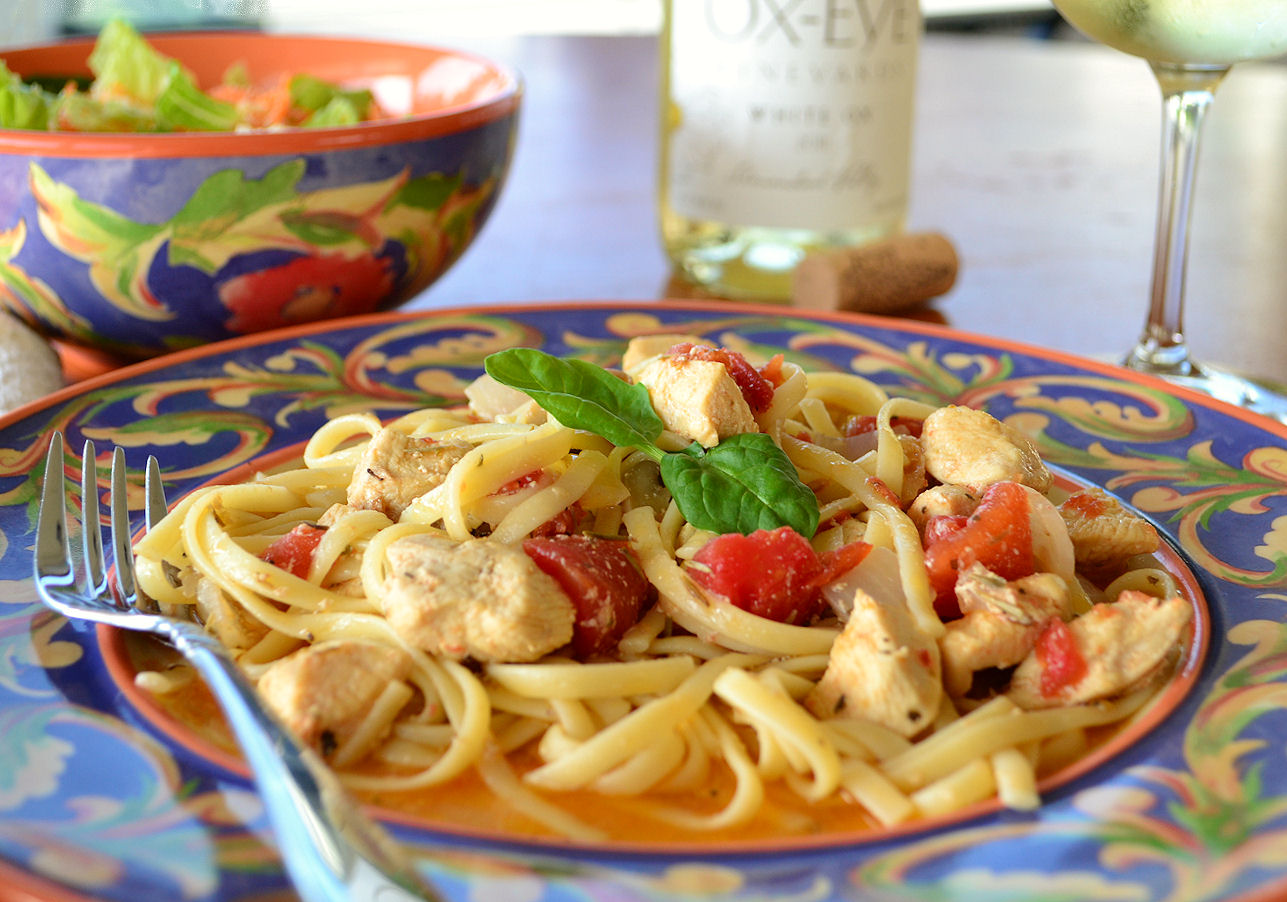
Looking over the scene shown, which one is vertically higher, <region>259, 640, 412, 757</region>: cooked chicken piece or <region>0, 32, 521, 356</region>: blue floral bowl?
<region>0, 32, 521, 356</region>: blue floral bowl

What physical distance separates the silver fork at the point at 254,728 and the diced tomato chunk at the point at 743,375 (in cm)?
92

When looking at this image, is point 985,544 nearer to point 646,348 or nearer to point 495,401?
point 646,348

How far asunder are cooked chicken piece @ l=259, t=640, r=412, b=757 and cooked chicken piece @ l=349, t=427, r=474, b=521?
39 cm

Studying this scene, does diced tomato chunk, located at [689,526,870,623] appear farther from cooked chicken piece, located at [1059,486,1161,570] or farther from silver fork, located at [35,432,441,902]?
silver fork, located at [35,432,441,902]

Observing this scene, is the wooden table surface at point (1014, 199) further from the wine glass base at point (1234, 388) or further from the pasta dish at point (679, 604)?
the pasta dish at point (679, 604)

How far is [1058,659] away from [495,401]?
1173mm

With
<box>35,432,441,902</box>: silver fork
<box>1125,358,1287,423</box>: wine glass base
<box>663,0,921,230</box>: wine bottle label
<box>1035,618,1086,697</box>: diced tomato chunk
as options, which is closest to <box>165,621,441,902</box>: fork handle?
<box>35,432,441,902</box>: silver fork

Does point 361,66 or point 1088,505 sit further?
point 361,66

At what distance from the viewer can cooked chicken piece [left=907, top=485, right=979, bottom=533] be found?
2.02 meters

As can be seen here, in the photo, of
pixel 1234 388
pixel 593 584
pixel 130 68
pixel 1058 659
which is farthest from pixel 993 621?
pixel 130 68

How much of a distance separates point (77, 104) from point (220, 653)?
6.22 feet

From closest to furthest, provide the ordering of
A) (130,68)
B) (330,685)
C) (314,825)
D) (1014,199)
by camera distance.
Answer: (314,825), (330,685), (130,68), (1014,199)

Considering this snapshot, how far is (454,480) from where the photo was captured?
6.66 feet

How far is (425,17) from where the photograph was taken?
399 inches
